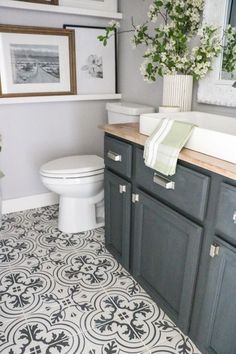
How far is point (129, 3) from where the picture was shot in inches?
83.0

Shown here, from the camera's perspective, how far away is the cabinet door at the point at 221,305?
0.97 m

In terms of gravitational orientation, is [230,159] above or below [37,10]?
below

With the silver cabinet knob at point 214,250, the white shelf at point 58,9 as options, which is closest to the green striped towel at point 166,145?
the silver cabinet knob at point 214,250

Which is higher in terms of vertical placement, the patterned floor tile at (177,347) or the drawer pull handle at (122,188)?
the drawer pull handle at (122,188)

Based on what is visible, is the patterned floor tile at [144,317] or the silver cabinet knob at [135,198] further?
the silver cabinet knob at [135,198]

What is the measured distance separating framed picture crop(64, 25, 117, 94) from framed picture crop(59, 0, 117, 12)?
0.14 meters

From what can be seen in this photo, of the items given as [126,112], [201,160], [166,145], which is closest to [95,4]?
[126,112]

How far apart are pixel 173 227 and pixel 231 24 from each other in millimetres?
980

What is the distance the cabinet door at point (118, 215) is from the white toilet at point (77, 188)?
0.25 metres

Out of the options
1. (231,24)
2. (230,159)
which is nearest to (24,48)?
(231,24)

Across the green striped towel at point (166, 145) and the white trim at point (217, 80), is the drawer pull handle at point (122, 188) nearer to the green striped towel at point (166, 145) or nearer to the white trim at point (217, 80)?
the green striped towel at point (166, 145)

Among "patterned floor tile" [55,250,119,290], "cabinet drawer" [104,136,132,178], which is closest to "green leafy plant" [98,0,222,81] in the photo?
"cabinet drawer" [104,136,132,178]

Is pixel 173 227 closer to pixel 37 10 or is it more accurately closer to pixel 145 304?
pixel 145 304

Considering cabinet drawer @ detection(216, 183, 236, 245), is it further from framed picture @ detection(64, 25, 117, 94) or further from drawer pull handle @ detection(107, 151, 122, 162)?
framed picture @ detection(64, 25, 117, 94)
